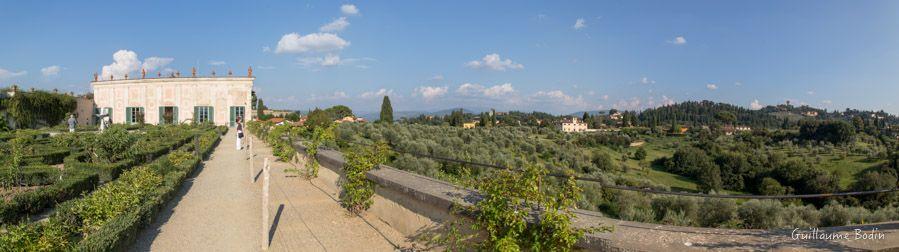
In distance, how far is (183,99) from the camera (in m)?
43.6

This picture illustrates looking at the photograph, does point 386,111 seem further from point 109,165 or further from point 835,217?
point 835,217

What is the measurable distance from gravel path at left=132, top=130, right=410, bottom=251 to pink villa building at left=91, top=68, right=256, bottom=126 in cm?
3671

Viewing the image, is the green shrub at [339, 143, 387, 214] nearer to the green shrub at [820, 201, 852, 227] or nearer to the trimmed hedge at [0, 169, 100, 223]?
the trimmed hedge at [0, 169, 100, 223]

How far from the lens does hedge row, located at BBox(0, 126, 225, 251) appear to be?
→ 164 inches

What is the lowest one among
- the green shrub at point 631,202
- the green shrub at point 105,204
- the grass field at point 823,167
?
the grass field at point 823,167

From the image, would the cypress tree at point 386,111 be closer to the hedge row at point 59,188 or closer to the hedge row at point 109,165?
the hedge row at point 109,165

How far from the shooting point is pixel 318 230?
6.07 metres

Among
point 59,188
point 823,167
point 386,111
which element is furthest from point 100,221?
point 823,167

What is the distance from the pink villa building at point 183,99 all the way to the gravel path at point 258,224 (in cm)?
3671

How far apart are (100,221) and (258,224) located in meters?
1.80

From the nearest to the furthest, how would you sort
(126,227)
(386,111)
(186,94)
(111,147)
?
(126,227) < (111,147) < (386,111) < (186,94)

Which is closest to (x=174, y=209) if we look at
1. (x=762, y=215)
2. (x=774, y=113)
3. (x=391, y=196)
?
(x=391, y=196)

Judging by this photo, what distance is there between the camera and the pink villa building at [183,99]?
4322cm

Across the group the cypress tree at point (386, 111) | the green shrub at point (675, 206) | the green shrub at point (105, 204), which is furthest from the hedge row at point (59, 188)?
the cypress tree at point (386, 111)
